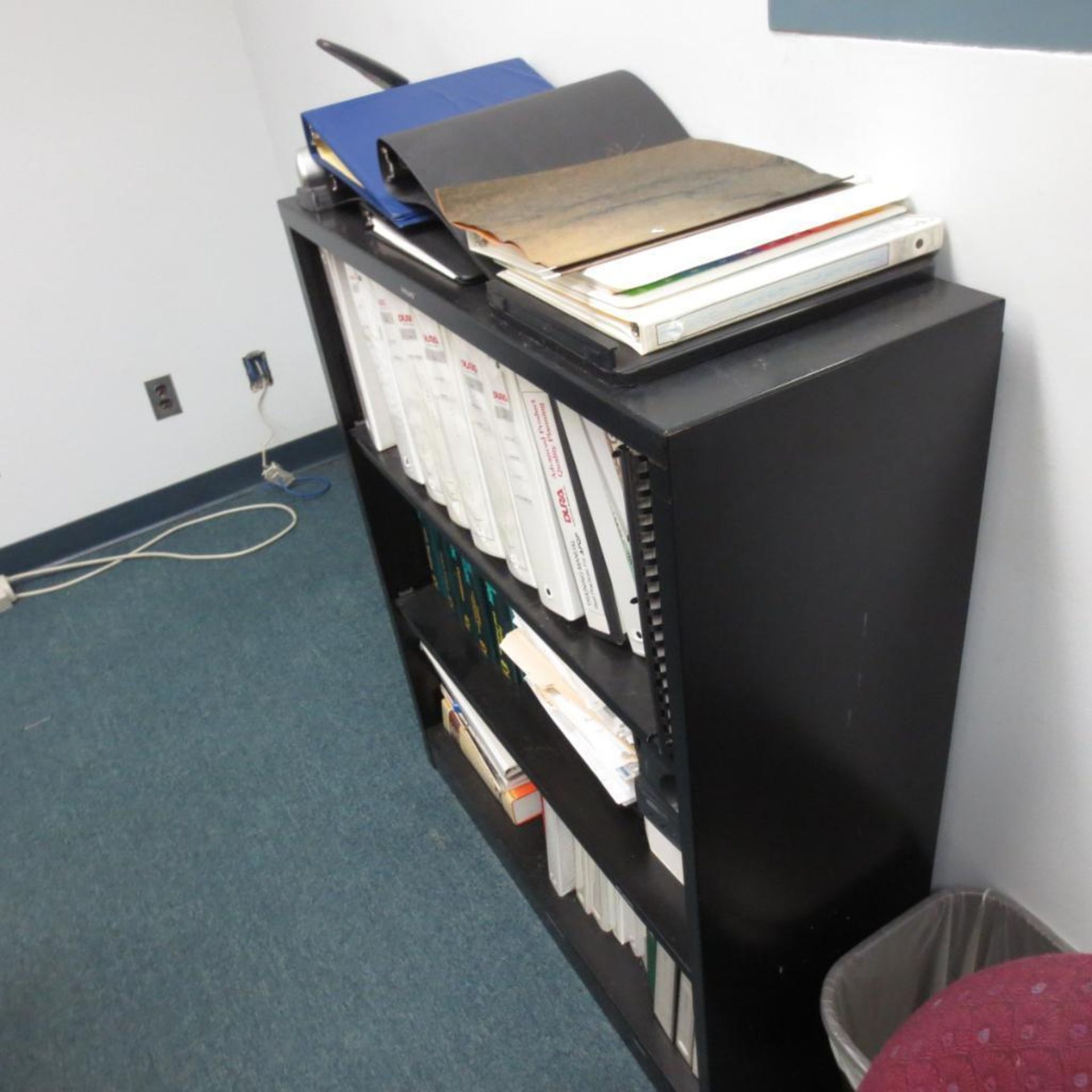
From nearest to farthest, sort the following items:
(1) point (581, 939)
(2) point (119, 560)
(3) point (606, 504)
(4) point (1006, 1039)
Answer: (4) point (1006, 1039) < (3) point (606, 504) < (1) point (581, 939) < (2) point (119, 560)

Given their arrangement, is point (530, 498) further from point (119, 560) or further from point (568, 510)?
point (119, 560)

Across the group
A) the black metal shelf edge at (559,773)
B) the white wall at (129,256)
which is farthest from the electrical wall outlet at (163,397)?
the black metal shelf edge at (559,773)

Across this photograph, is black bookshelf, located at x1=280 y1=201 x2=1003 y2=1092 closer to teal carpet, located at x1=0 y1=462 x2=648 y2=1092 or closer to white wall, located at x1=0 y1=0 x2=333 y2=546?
teal carpet, located at x1=0 y1=462 x2=648 y2=1092

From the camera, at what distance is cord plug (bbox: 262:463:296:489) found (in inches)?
99.1

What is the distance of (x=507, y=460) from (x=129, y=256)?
1735mm

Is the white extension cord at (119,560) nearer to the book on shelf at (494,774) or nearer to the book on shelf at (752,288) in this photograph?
the book on shelf at (494,774)

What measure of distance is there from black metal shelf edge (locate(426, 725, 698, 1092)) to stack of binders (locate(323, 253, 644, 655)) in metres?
0.59

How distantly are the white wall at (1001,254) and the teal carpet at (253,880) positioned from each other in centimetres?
64

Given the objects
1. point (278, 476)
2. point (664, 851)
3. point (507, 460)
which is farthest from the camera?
point (278, 476)

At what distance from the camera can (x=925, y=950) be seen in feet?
3.19

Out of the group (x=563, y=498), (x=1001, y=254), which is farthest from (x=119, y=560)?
(x=1001, y=254)

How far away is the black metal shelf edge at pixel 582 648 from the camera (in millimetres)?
800

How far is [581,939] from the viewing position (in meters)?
1.30

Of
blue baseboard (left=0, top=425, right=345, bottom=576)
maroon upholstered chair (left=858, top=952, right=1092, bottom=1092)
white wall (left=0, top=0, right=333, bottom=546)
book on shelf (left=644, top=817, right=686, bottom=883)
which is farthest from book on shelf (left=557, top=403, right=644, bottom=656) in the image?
white wall (left=0, top=0, right=333, bottom=546)
